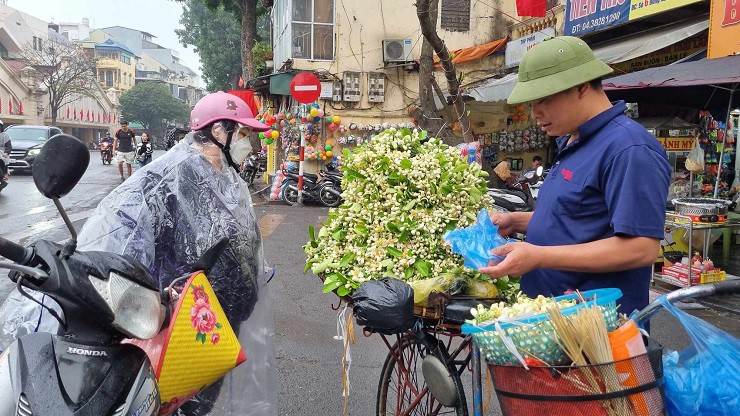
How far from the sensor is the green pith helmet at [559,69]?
6.58 feet

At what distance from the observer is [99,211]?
259 centimetres

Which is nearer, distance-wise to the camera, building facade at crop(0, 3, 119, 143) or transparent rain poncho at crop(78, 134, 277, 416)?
transparent rain poncho at crop(78, 134, 277, 416)

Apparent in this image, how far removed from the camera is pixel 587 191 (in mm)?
1983

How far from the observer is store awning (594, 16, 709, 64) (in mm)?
8508

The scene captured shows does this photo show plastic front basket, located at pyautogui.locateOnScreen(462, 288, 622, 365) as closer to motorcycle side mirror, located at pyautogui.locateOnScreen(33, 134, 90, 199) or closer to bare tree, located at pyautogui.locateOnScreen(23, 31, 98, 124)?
motorcycle side mirror, located at pyautogui.locateOnScreen(33, 134, 90, 199)

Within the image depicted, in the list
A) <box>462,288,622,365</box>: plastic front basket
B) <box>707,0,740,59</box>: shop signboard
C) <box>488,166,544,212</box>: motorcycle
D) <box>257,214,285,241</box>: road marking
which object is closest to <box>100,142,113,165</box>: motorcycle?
<box>257,214,285,241</box>: road marking

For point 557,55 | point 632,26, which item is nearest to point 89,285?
point 557,55

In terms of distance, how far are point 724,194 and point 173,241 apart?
8934 millimetres

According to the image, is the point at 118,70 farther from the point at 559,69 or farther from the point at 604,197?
the point at 604,197

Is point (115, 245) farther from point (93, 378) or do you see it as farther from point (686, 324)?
point (686, 324)

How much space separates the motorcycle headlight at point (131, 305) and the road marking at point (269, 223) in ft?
25.3

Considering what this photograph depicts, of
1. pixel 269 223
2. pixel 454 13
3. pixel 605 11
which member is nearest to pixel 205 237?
pixel 269 223

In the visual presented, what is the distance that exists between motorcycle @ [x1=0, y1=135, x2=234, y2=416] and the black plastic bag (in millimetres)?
741

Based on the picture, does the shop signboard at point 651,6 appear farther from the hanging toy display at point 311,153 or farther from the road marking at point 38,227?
the road marking at point 38,227
